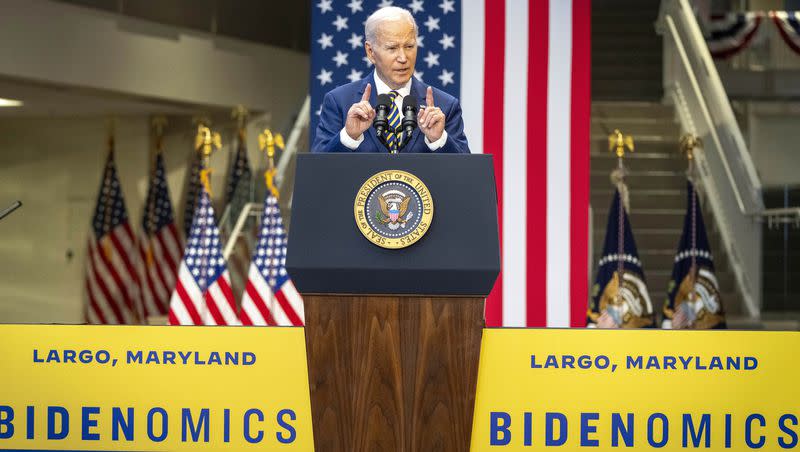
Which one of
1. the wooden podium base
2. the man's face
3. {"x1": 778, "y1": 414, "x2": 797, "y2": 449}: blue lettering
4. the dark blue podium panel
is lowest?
{"x1": 778, "y1": 414, "x2": 797, "y2": 449}: blue lettering

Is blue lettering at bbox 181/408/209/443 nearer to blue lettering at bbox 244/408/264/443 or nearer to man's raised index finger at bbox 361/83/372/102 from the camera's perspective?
blue lettering at bbox 244/408/264/443

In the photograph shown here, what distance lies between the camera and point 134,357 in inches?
128

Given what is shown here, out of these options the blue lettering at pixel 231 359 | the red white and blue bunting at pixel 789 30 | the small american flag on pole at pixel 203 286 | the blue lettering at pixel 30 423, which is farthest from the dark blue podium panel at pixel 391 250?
the red white and blue bunting at pixel 789 30

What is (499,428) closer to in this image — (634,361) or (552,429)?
(552,429)

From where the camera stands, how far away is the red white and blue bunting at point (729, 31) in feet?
40.1

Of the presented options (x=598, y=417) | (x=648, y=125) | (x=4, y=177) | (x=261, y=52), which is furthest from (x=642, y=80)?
(x=598, y=417)

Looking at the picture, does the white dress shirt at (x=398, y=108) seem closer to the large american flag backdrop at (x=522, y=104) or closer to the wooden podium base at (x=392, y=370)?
the wooden podium base at (x=392, y=370)

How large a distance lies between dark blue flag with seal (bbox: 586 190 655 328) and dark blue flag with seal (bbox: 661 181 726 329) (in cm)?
20

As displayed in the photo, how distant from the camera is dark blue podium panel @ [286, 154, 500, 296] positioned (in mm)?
2971

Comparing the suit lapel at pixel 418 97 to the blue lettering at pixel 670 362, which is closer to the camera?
the blue lettering at pixel 670 362

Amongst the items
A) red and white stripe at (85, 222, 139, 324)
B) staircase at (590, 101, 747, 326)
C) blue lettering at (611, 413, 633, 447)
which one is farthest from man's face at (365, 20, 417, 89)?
red and white stripe at (85, 222, 139, 324)

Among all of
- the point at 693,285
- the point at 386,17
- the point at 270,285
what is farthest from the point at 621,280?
the point at 386,17

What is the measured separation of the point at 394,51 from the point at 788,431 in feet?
4.91

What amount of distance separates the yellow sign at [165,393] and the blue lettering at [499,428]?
19.1 inches
